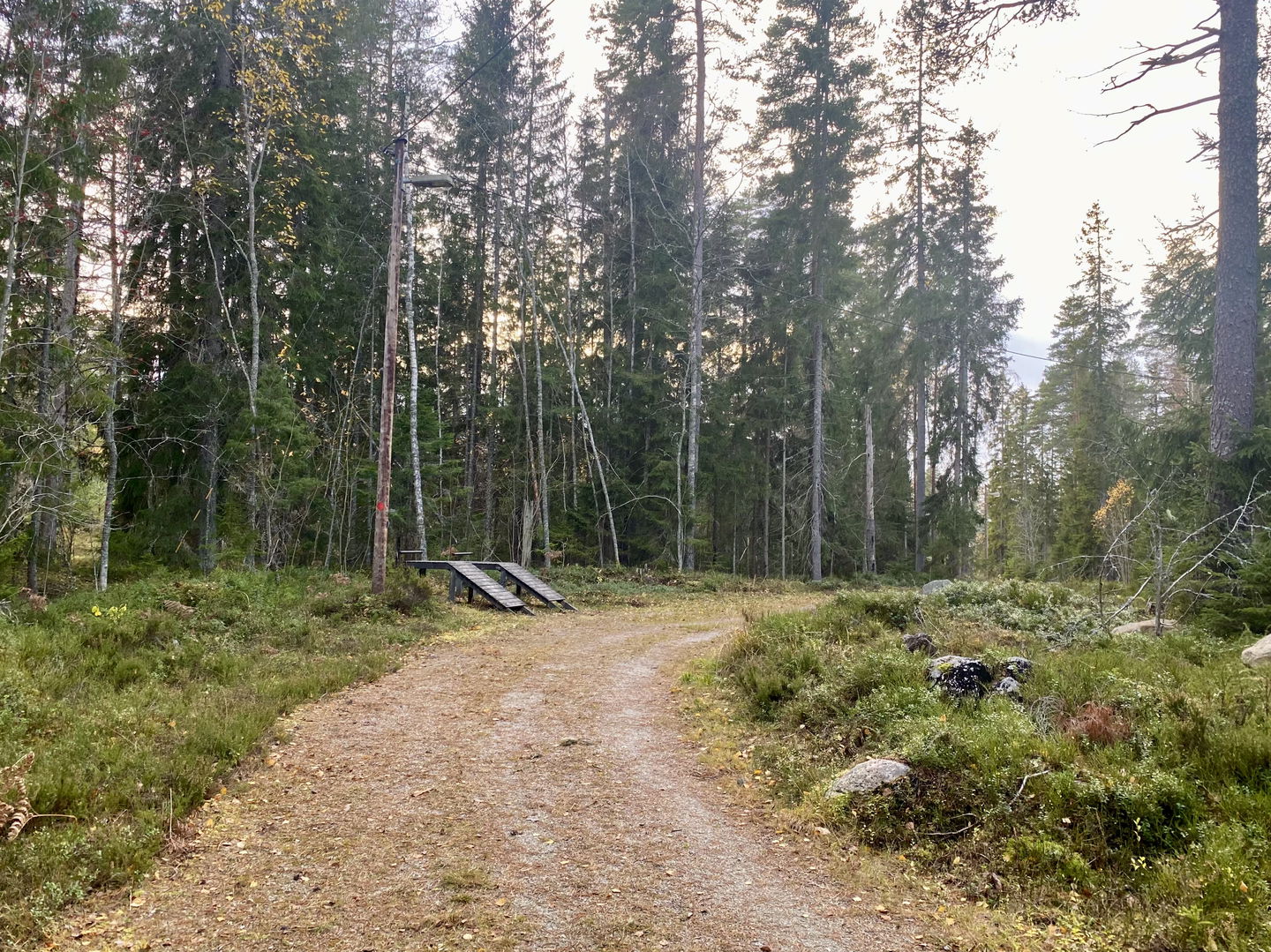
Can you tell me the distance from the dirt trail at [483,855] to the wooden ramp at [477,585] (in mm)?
6651

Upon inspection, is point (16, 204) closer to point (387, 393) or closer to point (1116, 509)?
point (387, 393)

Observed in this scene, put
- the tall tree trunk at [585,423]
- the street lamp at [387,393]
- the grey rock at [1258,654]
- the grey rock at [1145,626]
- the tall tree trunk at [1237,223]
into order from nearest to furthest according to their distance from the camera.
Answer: the grey rock at [1258,654] → the grey rock at [1145,626] → the tall tree trunk at [1237,223] → the street lamp at [387,393] → the tall tree trunk at [585,423]

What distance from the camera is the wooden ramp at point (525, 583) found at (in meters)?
15.1

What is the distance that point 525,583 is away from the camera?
15.4m

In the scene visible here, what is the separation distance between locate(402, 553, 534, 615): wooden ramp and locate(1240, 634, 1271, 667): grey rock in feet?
36.4

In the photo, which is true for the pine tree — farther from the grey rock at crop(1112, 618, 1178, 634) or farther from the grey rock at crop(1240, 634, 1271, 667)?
Result: the grey rock at crop(1240, 634, 1271, 667)

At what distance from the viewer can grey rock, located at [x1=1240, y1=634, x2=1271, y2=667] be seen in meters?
6.02

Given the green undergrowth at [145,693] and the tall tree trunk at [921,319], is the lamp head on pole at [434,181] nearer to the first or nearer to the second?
the green undergrowth at [145,693]

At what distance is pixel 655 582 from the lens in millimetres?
19359

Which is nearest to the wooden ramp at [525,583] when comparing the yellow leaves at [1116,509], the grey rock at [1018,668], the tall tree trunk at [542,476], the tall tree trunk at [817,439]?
the tall tree trunk at [542,476]

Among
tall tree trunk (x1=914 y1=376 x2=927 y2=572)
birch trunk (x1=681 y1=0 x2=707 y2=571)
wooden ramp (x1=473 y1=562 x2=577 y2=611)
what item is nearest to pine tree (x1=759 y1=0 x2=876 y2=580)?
birch trunk (x1=681 y1=0 x2=707 y2=571)

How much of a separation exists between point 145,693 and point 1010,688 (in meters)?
8.13

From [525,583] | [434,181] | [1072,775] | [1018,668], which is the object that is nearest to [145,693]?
[1072,775]

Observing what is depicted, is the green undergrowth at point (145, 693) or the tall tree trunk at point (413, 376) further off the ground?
the tall tree trunk at point (413, 376)
